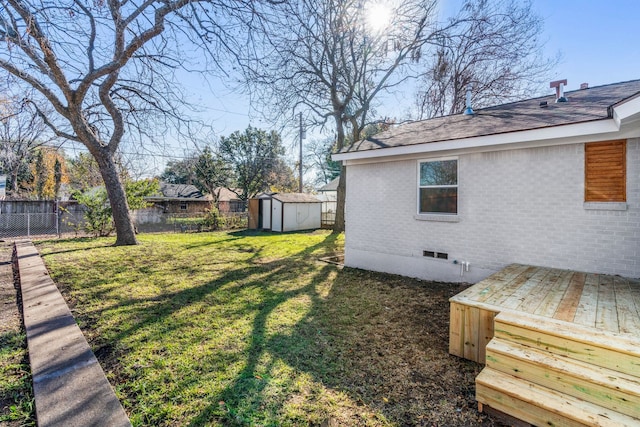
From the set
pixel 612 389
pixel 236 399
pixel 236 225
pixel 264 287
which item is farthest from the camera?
pixel 236 225

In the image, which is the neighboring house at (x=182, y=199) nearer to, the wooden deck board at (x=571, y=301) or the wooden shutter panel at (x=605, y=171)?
the wooden shutter panel at (x=605, y=171)

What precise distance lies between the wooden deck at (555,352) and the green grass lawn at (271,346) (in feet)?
1.04

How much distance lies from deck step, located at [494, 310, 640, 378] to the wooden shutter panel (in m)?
3.08

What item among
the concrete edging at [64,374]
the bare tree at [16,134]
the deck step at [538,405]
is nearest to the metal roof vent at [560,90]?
the deck step at [538,405]

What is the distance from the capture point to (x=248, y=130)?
1164 inches

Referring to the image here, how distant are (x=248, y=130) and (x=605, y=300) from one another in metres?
29.7

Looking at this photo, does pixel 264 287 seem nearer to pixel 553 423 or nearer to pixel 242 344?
pixel 242 344

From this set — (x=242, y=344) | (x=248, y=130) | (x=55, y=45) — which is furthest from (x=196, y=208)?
(x=242, y=344)

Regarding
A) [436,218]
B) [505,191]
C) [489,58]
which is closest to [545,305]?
Answer: [505,191]

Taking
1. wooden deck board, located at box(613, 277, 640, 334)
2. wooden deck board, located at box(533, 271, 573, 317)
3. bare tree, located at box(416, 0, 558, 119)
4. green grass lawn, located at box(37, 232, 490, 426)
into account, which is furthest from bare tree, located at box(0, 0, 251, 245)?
bare tree, located at box(416, 0, 558, 119)

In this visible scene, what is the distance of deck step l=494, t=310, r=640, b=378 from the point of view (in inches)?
86.1

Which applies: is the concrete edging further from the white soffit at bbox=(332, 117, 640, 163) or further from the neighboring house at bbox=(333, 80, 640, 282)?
the white soffit at bbox=(332, 117, 640, 163)

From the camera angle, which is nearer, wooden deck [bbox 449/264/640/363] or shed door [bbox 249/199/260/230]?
wooden deck [bbox 449/264/640/363]

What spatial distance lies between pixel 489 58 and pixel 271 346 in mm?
15607
